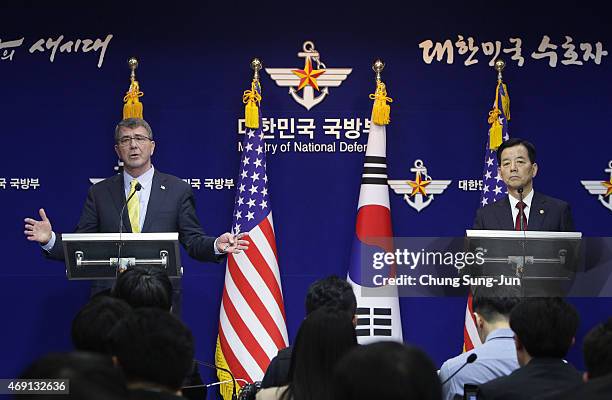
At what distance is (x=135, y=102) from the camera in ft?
20.5

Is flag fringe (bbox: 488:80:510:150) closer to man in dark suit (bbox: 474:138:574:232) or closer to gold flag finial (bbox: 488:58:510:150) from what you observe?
gold flag finial (bbox: 488:58:510:150)

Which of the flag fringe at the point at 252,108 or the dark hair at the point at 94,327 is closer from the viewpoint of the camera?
the dark hair at the point at 94,327

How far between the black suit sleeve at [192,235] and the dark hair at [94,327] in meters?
2.13

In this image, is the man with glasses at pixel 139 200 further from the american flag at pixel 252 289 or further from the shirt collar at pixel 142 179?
the american flag at pixel 252 289

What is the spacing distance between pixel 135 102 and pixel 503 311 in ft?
11.0

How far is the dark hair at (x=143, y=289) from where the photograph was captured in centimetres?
357

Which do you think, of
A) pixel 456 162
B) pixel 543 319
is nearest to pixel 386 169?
pixel 456 162

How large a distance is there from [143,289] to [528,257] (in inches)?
73.4

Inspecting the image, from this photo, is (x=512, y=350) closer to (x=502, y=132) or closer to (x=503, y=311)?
(x=503, y=311)

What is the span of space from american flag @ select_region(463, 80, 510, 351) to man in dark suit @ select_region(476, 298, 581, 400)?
3.15 metres

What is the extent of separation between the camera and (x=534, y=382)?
2.81 meters

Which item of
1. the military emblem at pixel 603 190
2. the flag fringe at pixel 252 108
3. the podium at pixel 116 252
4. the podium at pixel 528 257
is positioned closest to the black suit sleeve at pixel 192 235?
the podium at pixel 116 252

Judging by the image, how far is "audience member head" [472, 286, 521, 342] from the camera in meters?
3.85

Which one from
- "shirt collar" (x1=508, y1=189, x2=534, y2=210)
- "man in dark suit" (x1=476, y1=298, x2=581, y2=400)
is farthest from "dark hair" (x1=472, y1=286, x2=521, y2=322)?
"shirt collar" (x1=508, y1=189, x2=534, y2=210)
